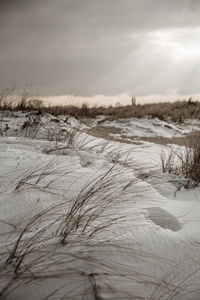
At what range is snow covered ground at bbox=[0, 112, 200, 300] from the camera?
2.70 ft

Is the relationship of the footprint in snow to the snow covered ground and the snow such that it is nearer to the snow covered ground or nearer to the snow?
the snow covered ground

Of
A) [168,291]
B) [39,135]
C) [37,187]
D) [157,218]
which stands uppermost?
[39,135]

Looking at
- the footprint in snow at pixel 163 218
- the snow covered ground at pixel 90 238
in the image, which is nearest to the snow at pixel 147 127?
the snow covered ground at pixel 90 238

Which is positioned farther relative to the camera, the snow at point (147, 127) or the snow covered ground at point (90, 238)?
the snow at point (147, 127)

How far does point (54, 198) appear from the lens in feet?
4.38

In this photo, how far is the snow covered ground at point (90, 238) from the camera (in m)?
0.82

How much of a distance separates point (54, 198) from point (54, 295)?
0.60 m

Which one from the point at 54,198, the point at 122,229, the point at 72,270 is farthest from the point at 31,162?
the point at 72,270

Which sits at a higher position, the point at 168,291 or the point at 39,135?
the point at 39,135

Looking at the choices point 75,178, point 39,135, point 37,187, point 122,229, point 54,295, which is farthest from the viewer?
point 39,135

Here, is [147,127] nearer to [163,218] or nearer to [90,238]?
[163,218]

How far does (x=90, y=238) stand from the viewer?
1009mm

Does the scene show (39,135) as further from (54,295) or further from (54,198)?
(54,295)

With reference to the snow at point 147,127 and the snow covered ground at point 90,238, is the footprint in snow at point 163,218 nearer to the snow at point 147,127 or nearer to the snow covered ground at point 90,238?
the snow covered ground at point 90,238
